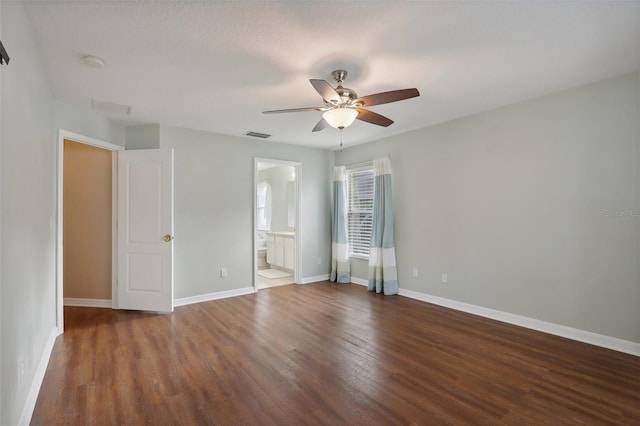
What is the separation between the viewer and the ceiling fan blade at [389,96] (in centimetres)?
239

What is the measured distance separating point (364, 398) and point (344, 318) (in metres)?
1.66

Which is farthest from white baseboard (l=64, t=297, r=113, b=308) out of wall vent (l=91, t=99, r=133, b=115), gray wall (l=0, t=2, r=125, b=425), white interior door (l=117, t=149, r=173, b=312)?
wall vent (l=91, t=99, r=133, b=115)

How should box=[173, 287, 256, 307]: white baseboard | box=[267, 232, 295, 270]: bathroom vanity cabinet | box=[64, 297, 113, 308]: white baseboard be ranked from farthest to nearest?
box=[267, 232, 295, 270]: bathroom vanity cabinet, box=[173, 287, 256, 307]: white baseboard, box=[64, 297, 113, 308]: white baseboard

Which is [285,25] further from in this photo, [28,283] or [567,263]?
[567,263]

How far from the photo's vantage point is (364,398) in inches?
85.4

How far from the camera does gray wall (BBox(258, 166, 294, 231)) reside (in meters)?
7.51

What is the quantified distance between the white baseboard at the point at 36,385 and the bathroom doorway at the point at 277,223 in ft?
8.74

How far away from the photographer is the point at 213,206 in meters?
4.73

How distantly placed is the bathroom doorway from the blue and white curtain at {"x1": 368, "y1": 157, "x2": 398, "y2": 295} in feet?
4.71

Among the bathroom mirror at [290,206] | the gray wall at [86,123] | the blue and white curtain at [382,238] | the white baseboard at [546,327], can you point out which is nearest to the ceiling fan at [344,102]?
the blue and white curtain at [382,238]

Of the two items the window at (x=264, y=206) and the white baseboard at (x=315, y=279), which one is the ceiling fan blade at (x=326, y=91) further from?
the window at (x=264, y=206)

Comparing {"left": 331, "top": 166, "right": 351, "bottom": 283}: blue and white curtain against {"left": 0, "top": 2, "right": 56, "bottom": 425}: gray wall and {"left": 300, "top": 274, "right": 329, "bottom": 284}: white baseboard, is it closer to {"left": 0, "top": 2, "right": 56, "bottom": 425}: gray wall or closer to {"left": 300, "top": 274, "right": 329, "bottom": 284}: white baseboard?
{"left": 300, "top": 274, "right": 329, "bottom": 284}: white baseboard

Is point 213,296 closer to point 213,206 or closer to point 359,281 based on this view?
point 213,206

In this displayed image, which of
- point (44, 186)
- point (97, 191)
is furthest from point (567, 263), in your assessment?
point (97, 191)
